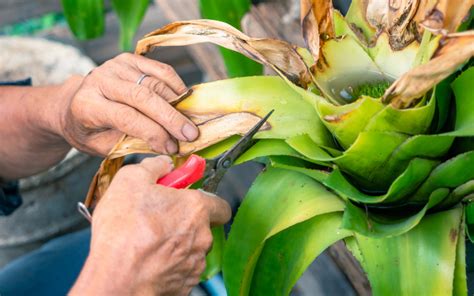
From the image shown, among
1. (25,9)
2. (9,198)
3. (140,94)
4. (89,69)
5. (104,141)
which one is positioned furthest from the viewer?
(25,9)

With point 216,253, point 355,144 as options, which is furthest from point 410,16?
point 216,253

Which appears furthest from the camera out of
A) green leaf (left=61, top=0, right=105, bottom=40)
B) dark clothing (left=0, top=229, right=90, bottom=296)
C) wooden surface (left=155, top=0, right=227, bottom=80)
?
wooden surface (left=155, top=0, right=227, bottom=80)

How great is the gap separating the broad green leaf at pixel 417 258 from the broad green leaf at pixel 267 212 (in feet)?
0.19

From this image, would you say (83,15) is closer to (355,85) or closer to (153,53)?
(355,85)

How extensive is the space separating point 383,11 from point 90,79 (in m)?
0.37

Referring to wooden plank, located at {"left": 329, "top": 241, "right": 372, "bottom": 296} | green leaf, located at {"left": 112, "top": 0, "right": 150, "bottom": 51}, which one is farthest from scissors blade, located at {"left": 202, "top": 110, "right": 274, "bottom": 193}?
green leaf, located at {"left": 112, "top": 0, "right": 150, "bottom": 51}

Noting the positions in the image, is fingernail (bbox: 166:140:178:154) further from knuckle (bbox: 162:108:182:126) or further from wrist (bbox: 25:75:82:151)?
wrist (bbox: 25:75:82:151)

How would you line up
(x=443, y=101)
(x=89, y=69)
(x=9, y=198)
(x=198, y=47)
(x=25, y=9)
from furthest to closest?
(x=25, y=9)
(x=89, y=69)
(x=198, y=47)
(x=9, y=198)
(x=443, y=101)

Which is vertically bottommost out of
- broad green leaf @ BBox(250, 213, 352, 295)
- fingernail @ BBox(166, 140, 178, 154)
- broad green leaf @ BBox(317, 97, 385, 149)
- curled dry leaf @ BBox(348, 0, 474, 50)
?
broad green leaf @ BBox(250, 213, 352, 295)

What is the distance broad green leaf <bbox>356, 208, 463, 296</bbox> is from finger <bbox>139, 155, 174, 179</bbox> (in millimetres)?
204

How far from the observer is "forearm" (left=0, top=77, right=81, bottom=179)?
37.7 inches

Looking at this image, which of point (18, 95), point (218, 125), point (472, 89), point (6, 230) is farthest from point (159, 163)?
point (6, 230)

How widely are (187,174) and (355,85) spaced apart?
19 cm

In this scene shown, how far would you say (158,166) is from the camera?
0.69 metres
